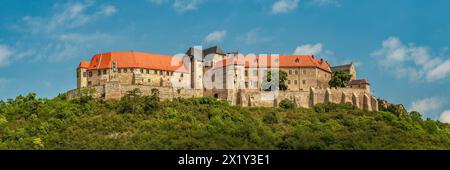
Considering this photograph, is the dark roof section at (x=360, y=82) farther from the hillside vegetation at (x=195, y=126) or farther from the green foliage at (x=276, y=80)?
the green foliage at (x=276, y=80)

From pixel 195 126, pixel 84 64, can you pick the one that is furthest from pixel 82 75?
pixel 195 126

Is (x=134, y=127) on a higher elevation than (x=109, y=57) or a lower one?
Answer: lower

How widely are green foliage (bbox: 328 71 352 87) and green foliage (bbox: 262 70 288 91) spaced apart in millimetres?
6161

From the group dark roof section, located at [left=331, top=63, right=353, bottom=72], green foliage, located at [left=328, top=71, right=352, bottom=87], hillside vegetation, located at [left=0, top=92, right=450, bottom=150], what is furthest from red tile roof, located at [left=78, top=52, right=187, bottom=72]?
dark roof section, located at [left=331, top=63, right=353, bottom=72]

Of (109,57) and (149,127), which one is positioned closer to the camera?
(149,127)

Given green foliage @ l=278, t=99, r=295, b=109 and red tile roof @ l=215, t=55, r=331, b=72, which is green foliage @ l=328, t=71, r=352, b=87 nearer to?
red tile roof @ l=215, t=55, r=331, b=72

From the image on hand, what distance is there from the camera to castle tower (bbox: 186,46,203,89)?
9494 centimetres

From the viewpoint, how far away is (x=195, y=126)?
76.8m
